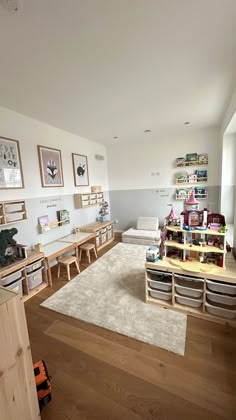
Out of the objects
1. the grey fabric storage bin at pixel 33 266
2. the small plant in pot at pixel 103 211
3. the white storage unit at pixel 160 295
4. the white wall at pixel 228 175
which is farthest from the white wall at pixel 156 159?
the grey fabric storage bin at pixel 33 266

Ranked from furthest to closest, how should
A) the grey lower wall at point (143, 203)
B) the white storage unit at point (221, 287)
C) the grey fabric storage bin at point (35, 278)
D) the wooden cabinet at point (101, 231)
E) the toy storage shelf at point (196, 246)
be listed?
the grey lower wall at point (143, 203), the wooden cabinet at point (101, 231), the grey fabric storage bin at point (35, 278), the toy storage shelf at point (196, 246), the white storage unit at point (221, 287)

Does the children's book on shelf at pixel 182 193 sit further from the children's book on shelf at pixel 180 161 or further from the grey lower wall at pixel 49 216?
the grey lower wall at pixel 49 216

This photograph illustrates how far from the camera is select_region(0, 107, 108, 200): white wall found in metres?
2.71

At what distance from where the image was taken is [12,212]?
2.70 meters

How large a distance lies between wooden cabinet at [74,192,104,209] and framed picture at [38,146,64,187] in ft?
1.70

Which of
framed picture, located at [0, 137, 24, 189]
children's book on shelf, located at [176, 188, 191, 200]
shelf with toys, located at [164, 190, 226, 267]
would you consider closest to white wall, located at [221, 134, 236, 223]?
children's book on shelf, located at [176, 188, 191, 200]

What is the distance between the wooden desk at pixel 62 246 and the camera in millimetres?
2850

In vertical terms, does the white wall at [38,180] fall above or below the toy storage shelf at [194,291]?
above

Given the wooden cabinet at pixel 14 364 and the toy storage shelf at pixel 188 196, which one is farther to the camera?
the toy storage shelf at pixel 188 196

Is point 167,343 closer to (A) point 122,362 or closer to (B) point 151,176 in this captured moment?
(A) point 122,362

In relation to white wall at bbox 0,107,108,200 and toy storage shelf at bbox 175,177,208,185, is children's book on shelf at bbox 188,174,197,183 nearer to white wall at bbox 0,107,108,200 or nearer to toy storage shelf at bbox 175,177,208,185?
toy storage shelf at bbox 175,177,208,185

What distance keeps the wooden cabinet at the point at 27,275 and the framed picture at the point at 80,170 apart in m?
2.02

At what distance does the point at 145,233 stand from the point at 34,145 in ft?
10.3

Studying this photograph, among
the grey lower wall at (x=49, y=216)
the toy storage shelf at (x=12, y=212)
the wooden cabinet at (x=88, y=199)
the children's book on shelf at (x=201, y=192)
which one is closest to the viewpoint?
the toy storage shelf at (x=12, y=212)
